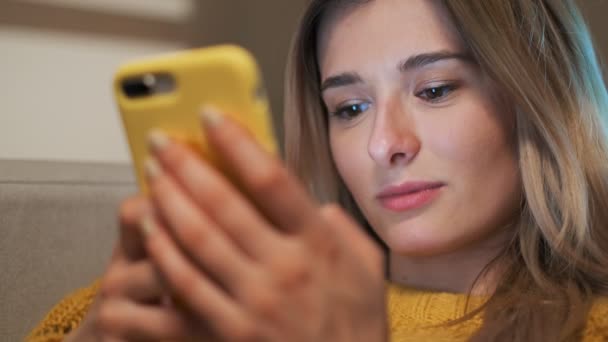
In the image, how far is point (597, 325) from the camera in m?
0.79


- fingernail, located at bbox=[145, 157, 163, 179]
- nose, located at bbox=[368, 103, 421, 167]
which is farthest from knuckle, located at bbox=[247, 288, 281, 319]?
nose, located at bbox=[368, 103, 421, 167]

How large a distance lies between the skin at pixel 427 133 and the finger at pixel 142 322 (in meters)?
0.41

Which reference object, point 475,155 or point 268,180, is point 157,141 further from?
point 475,155

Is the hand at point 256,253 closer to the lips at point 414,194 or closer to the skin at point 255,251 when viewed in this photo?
the skin at point 255,251

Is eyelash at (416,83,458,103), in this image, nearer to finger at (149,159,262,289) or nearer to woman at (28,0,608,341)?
woman at (28,0,608,341)

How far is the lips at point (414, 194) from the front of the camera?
848 mm

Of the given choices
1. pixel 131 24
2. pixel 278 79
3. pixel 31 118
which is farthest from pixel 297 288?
pixel 278 79

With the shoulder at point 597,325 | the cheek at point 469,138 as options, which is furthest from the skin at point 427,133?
the shoulder at point 597,325

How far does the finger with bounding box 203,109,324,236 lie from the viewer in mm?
421

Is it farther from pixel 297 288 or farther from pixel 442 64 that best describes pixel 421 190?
pixel 297 288

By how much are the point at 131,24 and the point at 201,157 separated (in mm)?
1020

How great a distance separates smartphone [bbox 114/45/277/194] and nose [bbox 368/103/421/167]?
36cm

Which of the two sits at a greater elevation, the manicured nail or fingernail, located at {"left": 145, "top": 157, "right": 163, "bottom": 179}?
fingernail, located at {"left": 145, "top": 157, "right": 163, "bottom": 179}

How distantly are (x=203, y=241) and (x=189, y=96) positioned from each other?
0.38 ft
